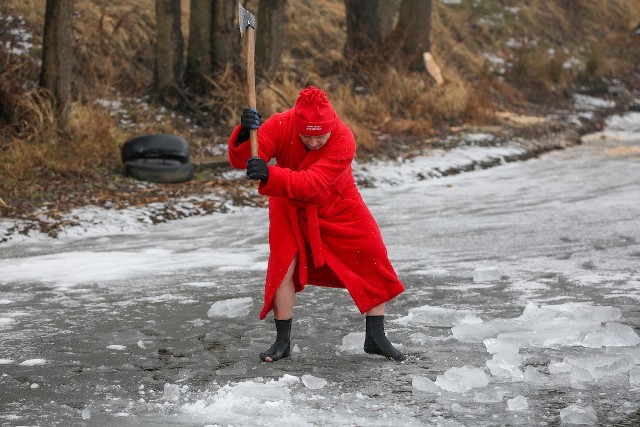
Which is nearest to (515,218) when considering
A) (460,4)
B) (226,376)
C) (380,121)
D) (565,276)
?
(565,276)

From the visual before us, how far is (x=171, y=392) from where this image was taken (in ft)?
16.5

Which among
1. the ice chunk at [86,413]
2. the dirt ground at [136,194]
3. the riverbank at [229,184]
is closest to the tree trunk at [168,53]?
the dirt ground at [136,194]

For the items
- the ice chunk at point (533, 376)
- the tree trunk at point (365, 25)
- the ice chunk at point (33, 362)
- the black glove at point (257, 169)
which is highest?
the tree trunk at point (365, 25)

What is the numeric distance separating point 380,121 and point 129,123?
4487mm

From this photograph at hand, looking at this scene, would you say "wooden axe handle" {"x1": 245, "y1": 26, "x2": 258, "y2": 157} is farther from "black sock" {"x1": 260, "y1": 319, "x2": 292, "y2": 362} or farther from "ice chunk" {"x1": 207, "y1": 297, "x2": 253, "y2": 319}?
"ice chunk" {"x1": 207, "y1": 297, "x2": 253, "y2": 319}

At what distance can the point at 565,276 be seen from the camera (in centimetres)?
779

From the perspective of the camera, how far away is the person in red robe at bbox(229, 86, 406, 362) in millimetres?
5532

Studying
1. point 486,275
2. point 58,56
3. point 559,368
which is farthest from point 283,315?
point 58,56

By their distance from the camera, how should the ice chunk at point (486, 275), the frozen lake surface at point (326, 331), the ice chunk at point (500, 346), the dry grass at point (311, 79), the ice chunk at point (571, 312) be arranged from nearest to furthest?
the frozen lake surface at point (326, 331), the ice chunk at point (500, 346), the ice chunk at point (571, 312), the ice chunk at point (486, 275), the dry grass at point (311, 79)

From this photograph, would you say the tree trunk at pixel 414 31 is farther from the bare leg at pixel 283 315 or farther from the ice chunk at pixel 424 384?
the ice chunk at pixel 424 384

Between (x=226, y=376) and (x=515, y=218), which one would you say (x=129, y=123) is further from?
(x=226, y=376)

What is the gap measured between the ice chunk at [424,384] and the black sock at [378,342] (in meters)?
0.51

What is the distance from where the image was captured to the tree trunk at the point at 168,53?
621 inches

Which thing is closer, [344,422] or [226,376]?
[344,422]
